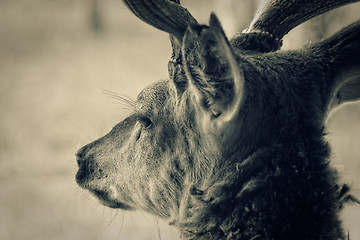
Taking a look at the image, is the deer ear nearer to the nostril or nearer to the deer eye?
the deer eye

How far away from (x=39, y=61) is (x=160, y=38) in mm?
1138

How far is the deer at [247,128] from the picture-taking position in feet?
2.13

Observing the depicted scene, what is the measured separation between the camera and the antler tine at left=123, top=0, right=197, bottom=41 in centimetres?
61

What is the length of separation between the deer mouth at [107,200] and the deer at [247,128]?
0.22 metres

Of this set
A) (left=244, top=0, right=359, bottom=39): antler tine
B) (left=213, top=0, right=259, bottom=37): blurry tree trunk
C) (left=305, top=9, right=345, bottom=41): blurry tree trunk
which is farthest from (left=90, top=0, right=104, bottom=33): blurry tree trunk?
(left=244, top=0, right=359, bottom=39): antler tine

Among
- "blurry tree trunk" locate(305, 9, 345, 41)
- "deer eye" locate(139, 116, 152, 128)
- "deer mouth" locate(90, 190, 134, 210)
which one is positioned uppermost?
"blurry tree trunk" locate(305, 9, 345, 41)

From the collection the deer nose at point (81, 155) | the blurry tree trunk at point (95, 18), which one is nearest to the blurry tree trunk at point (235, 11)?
the blurry tree trunk at point (95, 18)

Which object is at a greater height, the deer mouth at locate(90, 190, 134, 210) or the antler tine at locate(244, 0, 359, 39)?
the antler tine at locate(244, 0, 359, 39)

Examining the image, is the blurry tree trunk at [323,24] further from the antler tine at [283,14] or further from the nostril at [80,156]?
the nostril at [80,156]

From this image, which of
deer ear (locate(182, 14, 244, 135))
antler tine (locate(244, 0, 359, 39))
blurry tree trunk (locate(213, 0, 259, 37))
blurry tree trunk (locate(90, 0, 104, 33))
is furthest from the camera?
blurry tree trunk (locate(90, 0, 104, 33))

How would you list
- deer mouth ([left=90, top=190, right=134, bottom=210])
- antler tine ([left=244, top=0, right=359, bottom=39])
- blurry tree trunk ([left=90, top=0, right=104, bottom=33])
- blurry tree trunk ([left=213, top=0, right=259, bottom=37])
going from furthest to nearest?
blurry tree trunk ([left=90, top=0, right=104, bottom=33]) < blurry tree trunk ([left=213, top=0, right=259, bottom=37]) < deer mouth ([left=90, top=190, right=134, bottom=210]) < antler tine ([left=244, top=0, right=359, bottom=39])

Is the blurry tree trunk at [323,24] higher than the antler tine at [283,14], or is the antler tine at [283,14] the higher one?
the blurry tree trunk at [323,24]

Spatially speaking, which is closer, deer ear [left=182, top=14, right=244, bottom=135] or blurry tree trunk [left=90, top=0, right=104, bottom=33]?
deer ear [left=182, top=14, right=244, bottom=135]

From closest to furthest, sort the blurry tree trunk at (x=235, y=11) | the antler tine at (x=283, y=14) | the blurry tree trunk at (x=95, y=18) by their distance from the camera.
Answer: the antler tine at (x=283, y=14) → the blurry tree trunk at (x=235, y=11) → the blurry tree trunk at (x=95, y=18)
